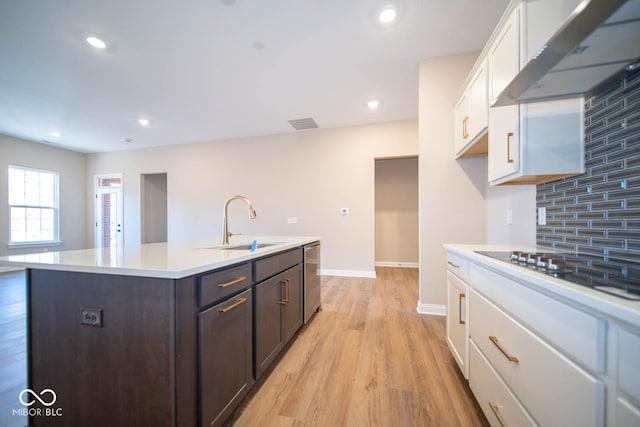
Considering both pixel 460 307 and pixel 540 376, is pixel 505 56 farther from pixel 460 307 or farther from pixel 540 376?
pixel 540 376

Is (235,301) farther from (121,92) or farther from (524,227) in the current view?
(121,92)

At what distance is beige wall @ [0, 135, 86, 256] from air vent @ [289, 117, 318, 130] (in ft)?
19.8

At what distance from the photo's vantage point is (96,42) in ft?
7.72

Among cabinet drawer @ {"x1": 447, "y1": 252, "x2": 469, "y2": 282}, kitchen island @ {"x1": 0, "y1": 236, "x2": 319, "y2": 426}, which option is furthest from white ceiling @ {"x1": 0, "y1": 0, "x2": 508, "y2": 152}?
kitchen island @ {"x1": 0, "y1": 236, "x2": 319, "y2": 426}

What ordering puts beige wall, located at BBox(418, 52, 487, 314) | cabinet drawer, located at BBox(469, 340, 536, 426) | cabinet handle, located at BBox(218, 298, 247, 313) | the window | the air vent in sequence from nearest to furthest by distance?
cabinet drawer, located at BBox(469, 340, 536, 426) → cabinet handle, located at BBox(218, 298, 247, 313) → beige wall, located at BBox(418, 52, 487, 314) → the air vent → the window

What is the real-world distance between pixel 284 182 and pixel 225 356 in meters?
3.99

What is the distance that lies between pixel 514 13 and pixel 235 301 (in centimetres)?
237

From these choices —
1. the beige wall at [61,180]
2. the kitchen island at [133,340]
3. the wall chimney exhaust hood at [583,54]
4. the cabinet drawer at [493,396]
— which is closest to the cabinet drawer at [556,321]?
the cabinet drawer at [493,396]

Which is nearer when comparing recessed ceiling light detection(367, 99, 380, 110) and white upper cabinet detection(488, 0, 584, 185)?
white upper cabinet detection(488, 0, 584, 185)

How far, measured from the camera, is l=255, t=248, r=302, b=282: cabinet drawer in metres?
1.44

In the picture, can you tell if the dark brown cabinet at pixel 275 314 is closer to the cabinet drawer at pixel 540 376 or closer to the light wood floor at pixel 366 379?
the light wood floor at pixel 366 379

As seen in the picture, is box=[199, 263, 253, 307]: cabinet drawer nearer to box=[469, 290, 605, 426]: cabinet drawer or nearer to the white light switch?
box=[469, 290, 605, 426]: cabinet drawer

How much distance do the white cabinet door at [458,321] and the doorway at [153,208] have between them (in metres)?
6.90

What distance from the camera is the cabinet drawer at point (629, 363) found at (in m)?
0.49
